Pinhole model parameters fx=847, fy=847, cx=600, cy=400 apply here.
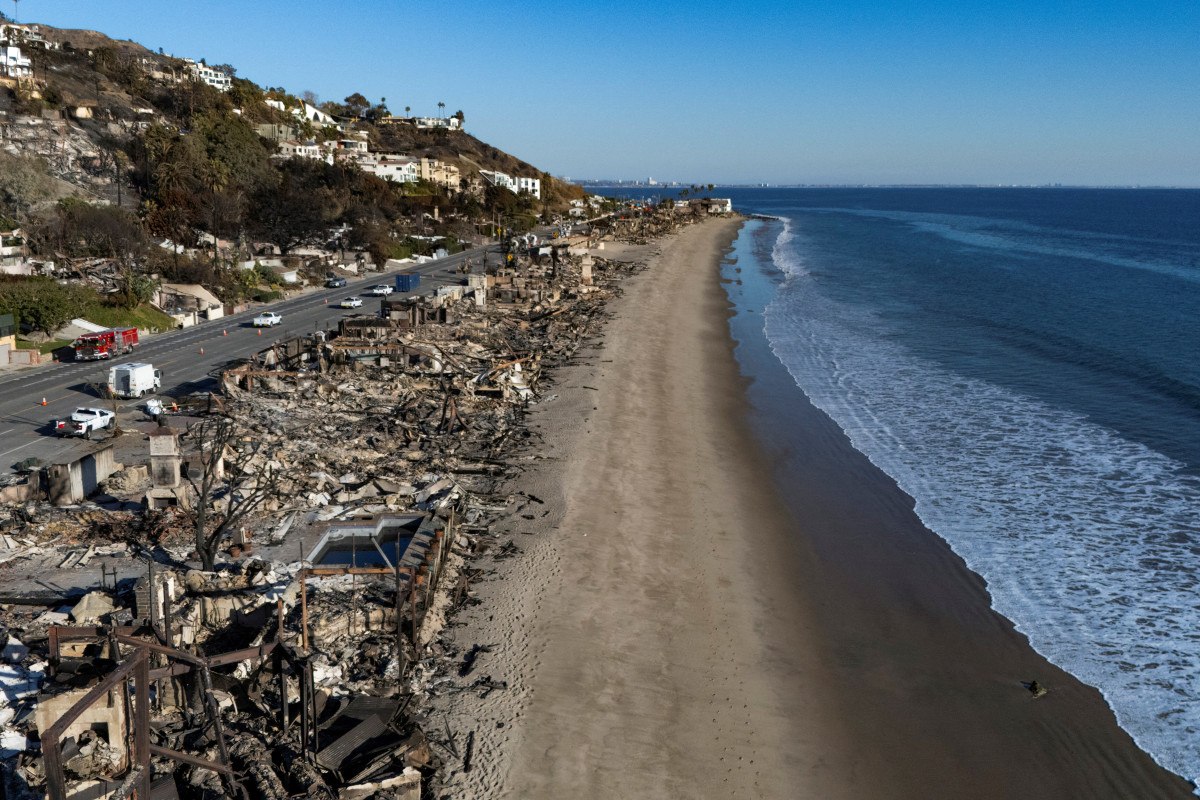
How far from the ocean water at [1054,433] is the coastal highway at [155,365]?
27.0 m

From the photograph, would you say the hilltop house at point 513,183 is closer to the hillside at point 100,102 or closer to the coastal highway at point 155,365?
the hillside at point 100,102

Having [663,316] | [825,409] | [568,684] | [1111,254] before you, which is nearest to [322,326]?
[663,316]

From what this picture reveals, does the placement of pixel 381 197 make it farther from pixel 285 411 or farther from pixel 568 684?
pixel 568 684

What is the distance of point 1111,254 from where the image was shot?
102000mm

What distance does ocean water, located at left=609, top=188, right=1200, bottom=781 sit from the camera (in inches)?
728

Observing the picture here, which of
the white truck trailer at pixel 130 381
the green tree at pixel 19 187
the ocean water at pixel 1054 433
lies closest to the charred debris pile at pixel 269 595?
the white truck trailer at pixel 130 381

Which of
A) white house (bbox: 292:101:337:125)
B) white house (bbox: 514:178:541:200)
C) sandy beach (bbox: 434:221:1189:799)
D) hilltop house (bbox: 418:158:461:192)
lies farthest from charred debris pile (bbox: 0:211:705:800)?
white house (bbox: 514:178:541:200)

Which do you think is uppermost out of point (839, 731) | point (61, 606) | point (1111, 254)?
point (1111, 254)

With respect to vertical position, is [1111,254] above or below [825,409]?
above

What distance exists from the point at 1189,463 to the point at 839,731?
21278 mm

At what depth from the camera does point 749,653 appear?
1769cm

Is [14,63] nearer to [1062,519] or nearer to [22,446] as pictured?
[22,446]

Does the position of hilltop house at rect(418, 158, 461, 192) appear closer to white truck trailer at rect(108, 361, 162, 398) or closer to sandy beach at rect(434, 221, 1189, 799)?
white truck trailer at rect(108, 361, 162, 398)

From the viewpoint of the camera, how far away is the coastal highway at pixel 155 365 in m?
27.9
